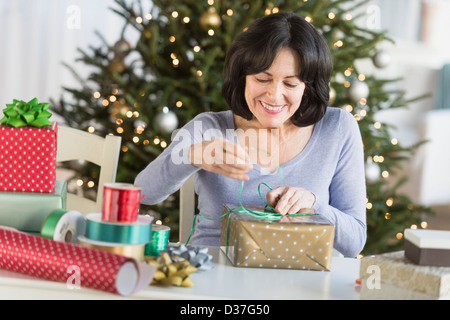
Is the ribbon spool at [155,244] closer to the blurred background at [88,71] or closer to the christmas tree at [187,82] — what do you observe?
the christmas tree at [187,82]

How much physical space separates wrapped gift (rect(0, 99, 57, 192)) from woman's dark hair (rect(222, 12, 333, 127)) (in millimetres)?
560

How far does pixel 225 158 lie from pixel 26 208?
0.39m

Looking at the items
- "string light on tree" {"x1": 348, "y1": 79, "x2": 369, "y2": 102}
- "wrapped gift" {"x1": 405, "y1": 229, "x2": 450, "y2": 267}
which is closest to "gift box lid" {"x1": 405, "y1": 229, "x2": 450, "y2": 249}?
"wrapped gift" {"x1": 405, "y1": 229, "x2": 450, "y2": 267}

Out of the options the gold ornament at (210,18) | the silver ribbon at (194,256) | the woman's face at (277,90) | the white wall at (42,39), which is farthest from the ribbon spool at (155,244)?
the white wall at (42,39)

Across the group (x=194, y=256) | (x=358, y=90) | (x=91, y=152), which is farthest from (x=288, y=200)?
(x=358, y=90)

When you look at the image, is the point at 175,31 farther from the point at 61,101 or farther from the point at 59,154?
the point at 59,154

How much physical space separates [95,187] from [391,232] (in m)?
1.38

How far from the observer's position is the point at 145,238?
0.98 metres

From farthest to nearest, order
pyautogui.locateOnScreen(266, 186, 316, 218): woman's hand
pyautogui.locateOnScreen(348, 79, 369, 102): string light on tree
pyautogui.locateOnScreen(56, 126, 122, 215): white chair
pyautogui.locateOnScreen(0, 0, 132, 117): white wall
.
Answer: pyautogui.locateOnScreen(0, 0, 132, 117): white wall → pyautogui.locateOnScreen(348, 79, 369, 102): string light on tree → pyautogui.locateOnScreen(56, 126, 122, 215): white chair → pyautogui.locateOnScreen(266, 186, 316, 218): woman's hand

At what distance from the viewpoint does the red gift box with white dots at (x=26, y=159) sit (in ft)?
3.77

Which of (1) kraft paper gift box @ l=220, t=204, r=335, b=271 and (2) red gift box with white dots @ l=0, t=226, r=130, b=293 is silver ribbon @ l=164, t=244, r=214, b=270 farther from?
(2) red gift box with white dots @ l=0, t=226, r=130, b=293

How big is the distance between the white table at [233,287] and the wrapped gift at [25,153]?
0.23 meters

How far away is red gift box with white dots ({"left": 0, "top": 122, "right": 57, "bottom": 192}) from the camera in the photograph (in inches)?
45.2
